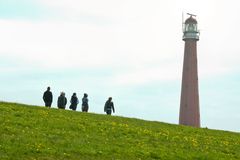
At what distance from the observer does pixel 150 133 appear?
3300cm

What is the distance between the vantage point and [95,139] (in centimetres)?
2867

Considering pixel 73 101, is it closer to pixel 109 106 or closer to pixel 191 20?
pixel 109 106

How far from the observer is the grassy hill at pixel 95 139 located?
82.0 feet

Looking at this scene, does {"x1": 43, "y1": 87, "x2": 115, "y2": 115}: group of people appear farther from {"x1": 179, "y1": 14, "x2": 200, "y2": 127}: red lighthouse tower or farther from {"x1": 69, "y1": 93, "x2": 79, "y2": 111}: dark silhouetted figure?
{"x1": 179, "y1": 14, "x2": 200, "y2": 127}: red lighthouse tower

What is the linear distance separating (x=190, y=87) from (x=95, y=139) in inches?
1927

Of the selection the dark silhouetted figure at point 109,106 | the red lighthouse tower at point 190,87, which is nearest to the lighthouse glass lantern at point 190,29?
the red lighthouse tower at point 190,87

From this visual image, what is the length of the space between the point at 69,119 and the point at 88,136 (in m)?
4.67

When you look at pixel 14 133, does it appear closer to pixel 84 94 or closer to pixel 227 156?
pixel 227 156

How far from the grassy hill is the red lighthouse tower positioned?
3654 centimetres

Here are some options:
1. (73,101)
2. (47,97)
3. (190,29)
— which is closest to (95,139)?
(47,97)

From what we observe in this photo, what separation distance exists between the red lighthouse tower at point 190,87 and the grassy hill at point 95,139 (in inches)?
1439

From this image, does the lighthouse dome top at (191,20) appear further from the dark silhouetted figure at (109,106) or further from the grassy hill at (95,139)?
the grassy hill at (95,139)

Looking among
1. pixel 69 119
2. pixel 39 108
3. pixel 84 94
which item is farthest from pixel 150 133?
pixel 84 94

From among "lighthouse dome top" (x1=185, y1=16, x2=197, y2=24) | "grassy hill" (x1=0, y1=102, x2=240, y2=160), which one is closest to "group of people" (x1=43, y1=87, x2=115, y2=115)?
"grassy hill" (x1=0, y1=102, x2=240, y2=160)
